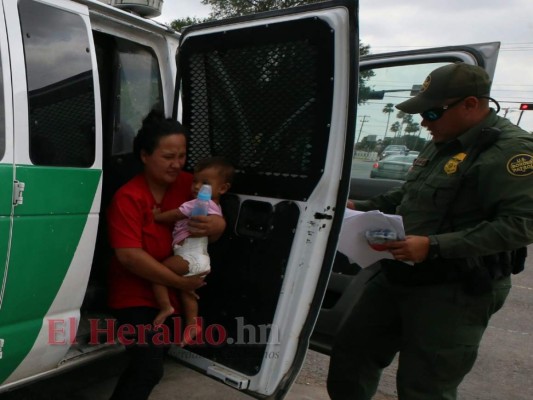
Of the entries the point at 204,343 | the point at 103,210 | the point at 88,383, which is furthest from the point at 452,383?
the point at 88,383

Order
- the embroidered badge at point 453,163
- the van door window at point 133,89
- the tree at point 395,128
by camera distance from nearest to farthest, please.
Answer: the embroidered badge at point 453,163
the van door window at point 133,89
the tree at point 395,128

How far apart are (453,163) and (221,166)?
1.03 metres

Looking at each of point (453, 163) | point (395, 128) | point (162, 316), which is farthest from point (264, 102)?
point (395, 128)

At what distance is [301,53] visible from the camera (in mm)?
2107

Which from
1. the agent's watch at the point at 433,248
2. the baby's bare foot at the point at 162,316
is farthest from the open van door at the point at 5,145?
the agent's watch at the point at 433,248

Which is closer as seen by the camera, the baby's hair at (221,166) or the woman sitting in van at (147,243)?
the woman sitting in van at (147,243)

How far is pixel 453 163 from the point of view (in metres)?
2.09

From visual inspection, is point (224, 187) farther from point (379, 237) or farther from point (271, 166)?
point (379, 237)

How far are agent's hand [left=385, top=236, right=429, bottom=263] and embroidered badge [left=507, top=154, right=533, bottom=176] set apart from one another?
407 mm

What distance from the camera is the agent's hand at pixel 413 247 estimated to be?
77.3 inches

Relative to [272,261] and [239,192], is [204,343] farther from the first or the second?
[239,192]

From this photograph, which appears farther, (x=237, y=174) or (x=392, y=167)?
(x=392, y=167)

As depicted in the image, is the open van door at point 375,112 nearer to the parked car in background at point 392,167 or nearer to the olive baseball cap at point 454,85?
the parked car in background at point 392,167

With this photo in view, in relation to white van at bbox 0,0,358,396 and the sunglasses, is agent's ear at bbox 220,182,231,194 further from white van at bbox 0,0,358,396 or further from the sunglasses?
the sunglasses
